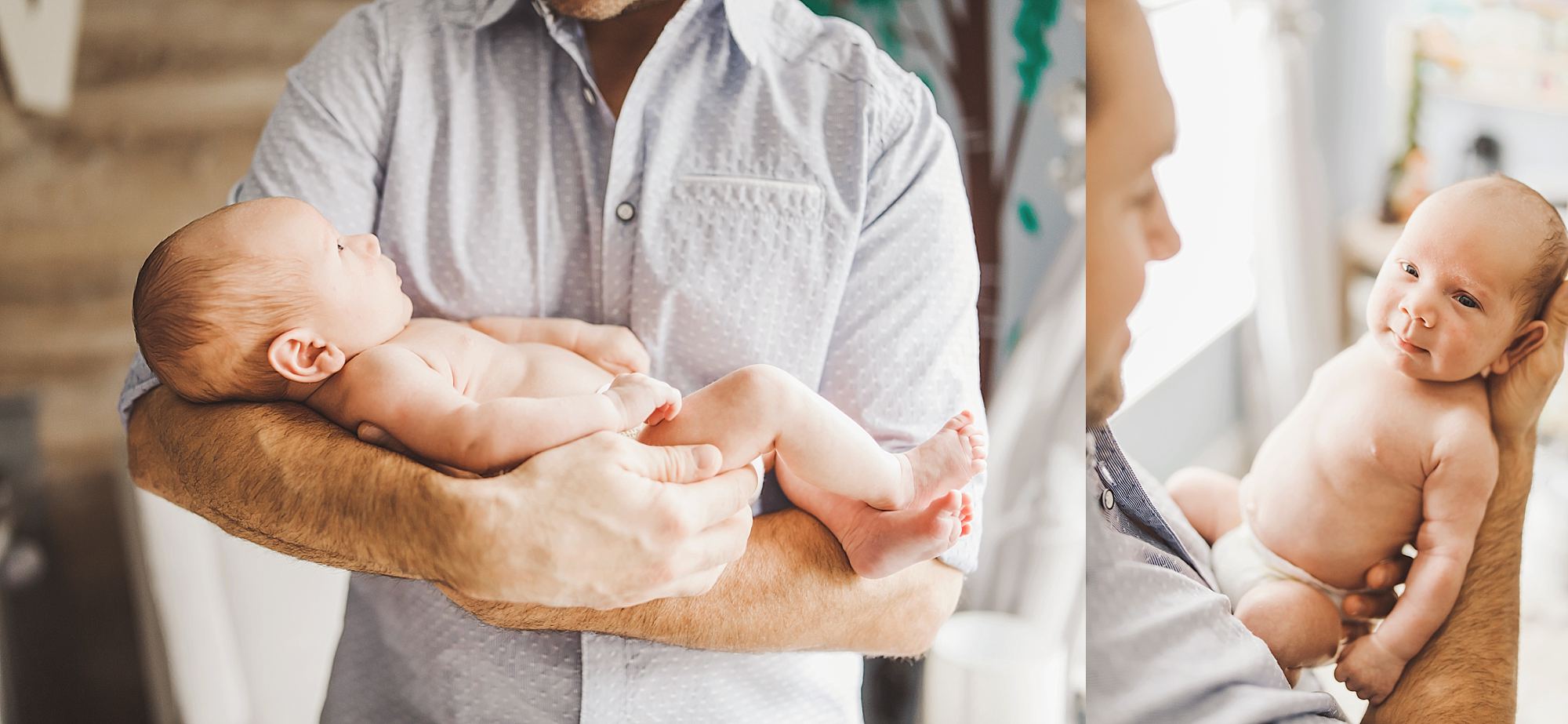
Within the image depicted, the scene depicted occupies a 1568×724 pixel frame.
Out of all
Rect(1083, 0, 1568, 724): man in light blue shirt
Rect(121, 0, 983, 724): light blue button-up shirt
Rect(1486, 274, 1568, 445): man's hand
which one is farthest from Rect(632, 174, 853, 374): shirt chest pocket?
Rect(1486, 274, 1568, 445): man's hand

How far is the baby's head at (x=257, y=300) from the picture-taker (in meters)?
0.72

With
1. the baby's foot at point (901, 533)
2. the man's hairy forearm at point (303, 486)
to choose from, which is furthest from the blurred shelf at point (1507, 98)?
the man's hairy forearm at point (303, 486)

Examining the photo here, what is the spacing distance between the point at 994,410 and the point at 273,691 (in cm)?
127

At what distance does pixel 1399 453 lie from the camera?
0.59 meters

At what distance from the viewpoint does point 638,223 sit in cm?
85

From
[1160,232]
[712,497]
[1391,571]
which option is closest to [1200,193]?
[1160,232]

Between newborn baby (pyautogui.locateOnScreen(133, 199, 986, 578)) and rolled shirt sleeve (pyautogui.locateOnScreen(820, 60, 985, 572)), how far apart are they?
4 centimetres

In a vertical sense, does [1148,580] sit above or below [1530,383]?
below

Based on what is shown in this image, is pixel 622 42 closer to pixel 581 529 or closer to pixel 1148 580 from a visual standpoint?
pixel 581 529

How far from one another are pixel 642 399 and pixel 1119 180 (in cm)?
35

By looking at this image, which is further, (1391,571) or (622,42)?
(622,42)

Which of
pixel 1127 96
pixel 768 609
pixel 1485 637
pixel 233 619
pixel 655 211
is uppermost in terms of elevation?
pixel 1127 96

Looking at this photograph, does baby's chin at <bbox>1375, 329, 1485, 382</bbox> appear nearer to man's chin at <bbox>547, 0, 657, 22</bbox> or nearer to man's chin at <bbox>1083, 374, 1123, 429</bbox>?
man's chin at <bbox>1083, 374, 1123, 429</bbox>

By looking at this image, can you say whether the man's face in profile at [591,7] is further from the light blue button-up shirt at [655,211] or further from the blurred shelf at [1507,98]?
the blurred shelf at [1507,98]
